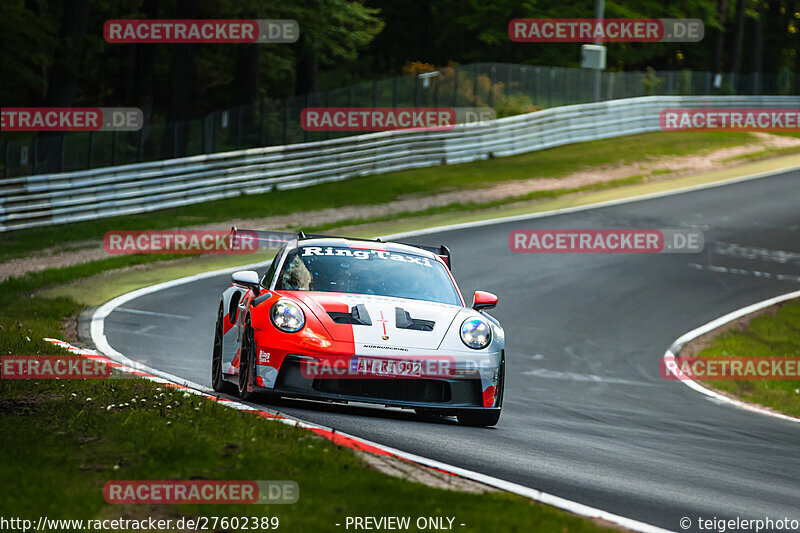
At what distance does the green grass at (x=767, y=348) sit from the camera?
14.8 meters

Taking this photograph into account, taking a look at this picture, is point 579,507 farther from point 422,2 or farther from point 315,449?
point 422,2

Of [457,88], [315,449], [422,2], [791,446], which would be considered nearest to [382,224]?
[457,88]

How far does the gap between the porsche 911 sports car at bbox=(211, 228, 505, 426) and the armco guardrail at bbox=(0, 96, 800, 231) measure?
1565 cm

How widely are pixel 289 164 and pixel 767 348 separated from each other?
1507cm

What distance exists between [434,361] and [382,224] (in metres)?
17.0

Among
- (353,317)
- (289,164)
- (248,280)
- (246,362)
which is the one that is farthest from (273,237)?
(289,164)

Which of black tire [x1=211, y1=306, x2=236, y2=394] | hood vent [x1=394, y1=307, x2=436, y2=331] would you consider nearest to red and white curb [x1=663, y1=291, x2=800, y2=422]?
hood vent [x1=394, y1=307, x2=436, y2=331]

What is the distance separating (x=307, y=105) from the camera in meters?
30.3

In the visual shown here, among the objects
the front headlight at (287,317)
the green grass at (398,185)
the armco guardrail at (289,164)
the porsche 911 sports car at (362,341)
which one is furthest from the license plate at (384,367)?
the armco guardrail at (289,164)

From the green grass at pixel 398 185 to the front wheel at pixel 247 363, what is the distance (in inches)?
514

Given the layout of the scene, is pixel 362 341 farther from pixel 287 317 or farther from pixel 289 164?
pixel 289 164

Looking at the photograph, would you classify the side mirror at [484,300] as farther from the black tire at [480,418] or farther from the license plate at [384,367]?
the license plate at [384,367]

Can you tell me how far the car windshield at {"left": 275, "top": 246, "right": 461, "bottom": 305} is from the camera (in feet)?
31.5

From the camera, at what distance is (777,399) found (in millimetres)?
14719
